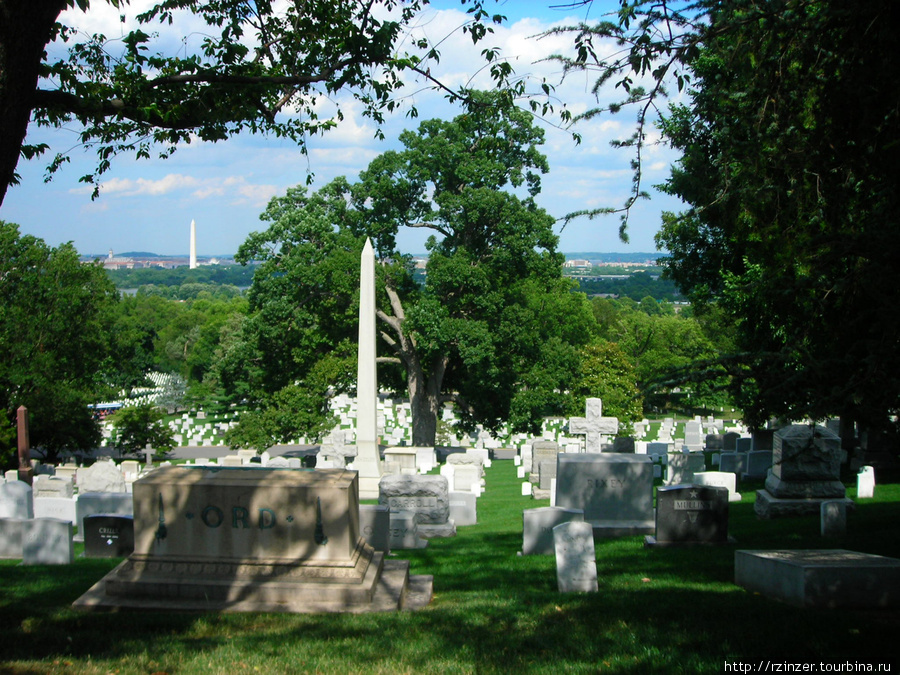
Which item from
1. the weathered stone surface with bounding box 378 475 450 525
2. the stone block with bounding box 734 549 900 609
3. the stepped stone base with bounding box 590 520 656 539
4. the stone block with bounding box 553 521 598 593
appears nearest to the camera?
the stone block with bounding box 734 549 900 609

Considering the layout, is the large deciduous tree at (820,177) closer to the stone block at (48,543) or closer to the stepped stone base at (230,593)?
the stepped stone base at (230,593)

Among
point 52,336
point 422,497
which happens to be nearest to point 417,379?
point 422,497

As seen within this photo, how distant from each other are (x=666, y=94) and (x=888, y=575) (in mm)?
4073

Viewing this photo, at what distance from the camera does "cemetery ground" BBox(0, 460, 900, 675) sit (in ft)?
15.7

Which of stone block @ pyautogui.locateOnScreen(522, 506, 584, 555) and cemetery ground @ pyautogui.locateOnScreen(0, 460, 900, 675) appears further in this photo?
stone block @ pyautogui.locateOnScreen(522, 506, 584, 555)

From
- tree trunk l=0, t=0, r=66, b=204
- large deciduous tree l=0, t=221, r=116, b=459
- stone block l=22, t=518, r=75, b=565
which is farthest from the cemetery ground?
large deciduous tree l=0, t=221, r=116, b=459

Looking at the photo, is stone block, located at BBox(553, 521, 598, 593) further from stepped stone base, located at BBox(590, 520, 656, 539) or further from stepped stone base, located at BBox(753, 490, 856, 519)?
stepped stone base, located at BBox(753, 490, 856, 519)

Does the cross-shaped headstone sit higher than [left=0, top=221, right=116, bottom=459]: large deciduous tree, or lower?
lower

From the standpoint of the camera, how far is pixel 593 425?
24859 millimetres

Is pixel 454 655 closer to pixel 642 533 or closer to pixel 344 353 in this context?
pixel 642 533

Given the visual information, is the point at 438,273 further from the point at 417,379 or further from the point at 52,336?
the point at 52,336

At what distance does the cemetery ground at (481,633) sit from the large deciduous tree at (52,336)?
911 inches

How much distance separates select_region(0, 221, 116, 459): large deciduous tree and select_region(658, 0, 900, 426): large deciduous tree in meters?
27.7

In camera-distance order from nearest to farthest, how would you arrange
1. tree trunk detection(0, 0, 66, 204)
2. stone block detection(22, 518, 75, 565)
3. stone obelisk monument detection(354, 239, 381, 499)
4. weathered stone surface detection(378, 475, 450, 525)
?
tree trunk detection(0, 0, 66, 204)
stone block detection(22, 518, 75, 565)
weathered stone surface detection(378, 475, 450, 525)
stone obelisk monument detection(354, 239, 381, 499)
